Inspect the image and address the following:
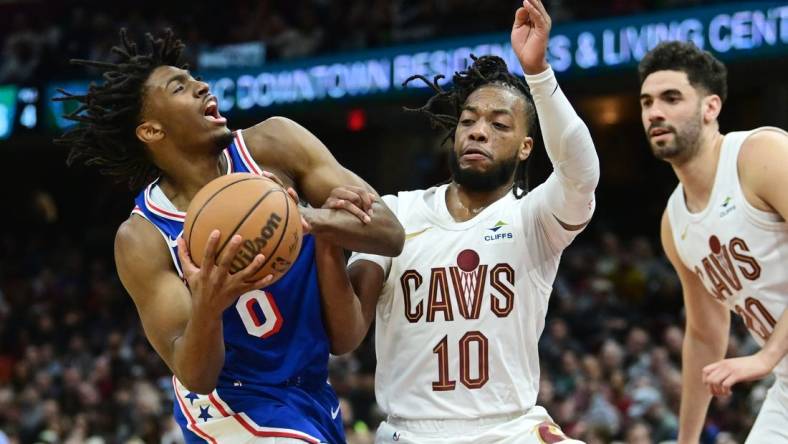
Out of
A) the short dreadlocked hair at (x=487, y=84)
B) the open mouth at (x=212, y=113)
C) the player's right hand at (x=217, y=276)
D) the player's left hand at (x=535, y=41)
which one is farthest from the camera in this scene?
the short dreadlocked hair at (x=487, y=84)

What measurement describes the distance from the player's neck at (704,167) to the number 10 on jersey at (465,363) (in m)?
1.15

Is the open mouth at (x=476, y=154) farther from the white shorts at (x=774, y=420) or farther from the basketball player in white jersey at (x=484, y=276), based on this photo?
the white shorts at (x=774, y=420)

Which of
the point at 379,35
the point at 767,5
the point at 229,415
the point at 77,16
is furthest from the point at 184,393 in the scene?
the point at 77,16

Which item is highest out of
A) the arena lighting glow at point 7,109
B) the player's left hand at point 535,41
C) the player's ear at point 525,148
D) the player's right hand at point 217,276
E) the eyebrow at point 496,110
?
the arena lighting glow at point 7,109

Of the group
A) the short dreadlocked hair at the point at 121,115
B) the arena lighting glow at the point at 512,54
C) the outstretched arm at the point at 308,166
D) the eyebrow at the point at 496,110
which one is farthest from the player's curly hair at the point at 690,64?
the arena lighting glow at the point at 512,54

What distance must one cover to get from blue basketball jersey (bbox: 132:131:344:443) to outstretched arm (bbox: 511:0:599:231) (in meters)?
0.93

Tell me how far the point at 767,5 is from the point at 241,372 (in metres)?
8.32

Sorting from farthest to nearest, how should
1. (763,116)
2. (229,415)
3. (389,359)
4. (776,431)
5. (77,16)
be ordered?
(77,16) < (763,116) < (776,431) < (389,359) < (229,415)

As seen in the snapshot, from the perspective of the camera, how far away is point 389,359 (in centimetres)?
435

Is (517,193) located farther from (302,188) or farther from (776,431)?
(776,431)

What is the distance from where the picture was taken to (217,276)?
345 centimetres

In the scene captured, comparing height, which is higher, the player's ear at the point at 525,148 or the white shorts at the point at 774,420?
the player's ear at the point at 525,148

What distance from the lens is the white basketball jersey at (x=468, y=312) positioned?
4199mm

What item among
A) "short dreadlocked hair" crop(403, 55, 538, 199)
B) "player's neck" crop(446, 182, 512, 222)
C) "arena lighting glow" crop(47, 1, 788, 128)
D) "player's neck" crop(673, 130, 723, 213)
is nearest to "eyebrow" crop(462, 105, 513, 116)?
"short dreadlocked hair" crop(403, 55, 538, 199)
